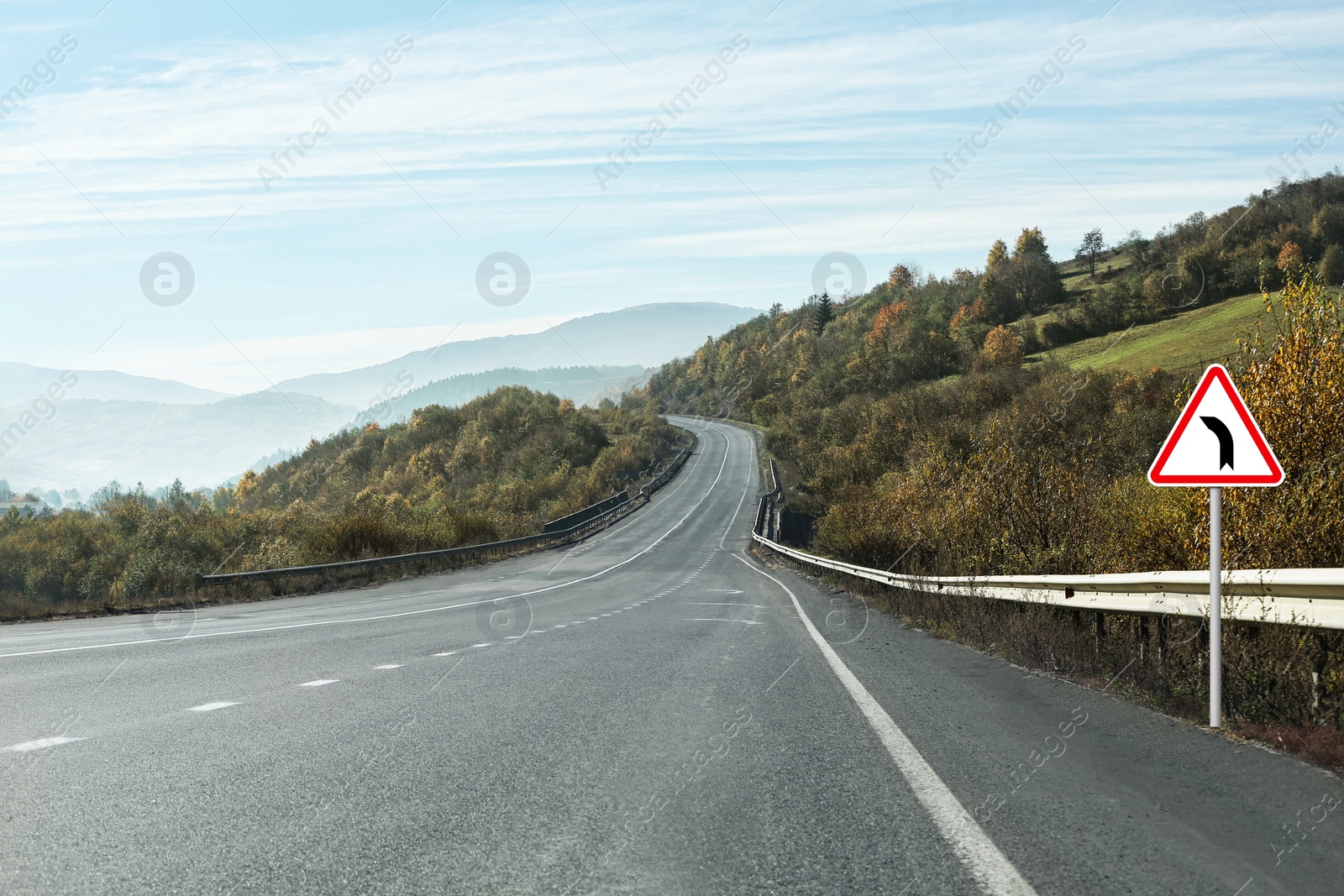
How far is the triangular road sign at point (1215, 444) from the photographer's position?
664cm

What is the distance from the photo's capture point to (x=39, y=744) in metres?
5.66

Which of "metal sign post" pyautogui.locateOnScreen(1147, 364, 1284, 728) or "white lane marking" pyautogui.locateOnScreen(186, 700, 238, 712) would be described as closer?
"metal sign post" pyautogui.locateOnScreen(1147, 364, 1284, 728)

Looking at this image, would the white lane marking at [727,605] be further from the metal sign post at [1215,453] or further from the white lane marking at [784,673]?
the metal sign post at [1215,453]

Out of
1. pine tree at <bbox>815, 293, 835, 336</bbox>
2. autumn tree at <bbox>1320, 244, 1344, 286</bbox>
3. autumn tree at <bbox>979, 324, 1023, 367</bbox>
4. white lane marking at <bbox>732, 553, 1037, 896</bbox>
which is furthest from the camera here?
pine tree at <bbox>815, 293, 835, 336</bbox>

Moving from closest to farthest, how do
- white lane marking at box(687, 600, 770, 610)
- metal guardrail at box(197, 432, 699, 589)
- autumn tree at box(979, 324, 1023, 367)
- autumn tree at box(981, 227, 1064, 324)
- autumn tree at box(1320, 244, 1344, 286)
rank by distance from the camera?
white lane marking at box(687, 600, 770, 610)
metal guardrail at box(197, 432, 699, 589)
autumn tree at box(1320, 244, 1344, 286)
autumn tree at box(979, 324, 1023, 367)
autumn tree at box(981, 227, 1064, 324)

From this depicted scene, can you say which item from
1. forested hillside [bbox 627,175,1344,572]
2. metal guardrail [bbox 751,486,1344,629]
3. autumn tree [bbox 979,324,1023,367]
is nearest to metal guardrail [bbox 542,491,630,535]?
forested hillside [bbox 627,175,1344,572]

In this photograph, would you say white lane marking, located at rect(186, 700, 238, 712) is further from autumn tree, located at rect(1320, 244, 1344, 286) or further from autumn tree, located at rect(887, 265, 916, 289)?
autumn tree, located at rect(887, 265, 916, 289)

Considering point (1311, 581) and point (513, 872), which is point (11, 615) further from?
point (1311, 581)

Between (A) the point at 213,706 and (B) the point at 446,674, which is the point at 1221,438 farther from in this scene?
(A) the point at 213,706

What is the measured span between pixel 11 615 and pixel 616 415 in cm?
11114

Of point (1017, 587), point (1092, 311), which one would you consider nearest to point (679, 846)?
point (1017, 587)

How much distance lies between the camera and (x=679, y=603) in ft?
65.1

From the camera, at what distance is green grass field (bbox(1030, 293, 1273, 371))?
7356 cm

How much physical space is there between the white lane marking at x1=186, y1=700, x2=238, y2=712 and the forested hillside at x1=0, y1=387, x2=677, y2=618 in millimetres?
12521
